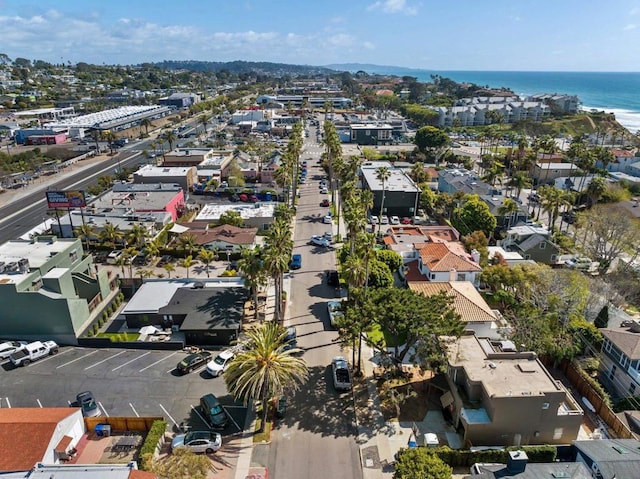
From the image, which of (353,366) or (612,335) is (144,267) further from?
(612,335)

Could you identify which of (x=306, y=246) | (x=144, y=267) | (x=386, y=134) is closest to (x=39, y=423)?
(x=144, y=267)

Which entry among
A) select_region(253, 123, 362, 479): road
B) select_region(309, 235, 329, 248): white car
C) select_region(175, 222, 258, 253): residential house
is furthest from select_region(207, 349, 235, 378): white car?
select_region(309, 235, 329, 248): white car

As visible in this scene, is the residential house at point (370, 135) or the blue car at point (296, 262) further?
the residential house at point (370, 135)

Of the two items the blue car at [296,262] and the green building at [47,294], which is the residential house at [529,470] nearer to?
the blue car at [296,262]

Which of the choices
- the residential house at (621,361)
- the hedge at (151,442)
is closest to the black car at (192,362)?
the hedge at (151,442)

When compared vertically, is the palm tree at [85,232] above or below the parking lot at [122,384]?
above

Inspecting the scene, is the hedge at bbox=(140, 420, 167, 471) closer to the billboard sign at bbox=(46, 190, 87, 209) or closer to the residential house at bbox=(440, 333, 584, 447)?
the residential house at bbox=(440, 333, 584, 447)

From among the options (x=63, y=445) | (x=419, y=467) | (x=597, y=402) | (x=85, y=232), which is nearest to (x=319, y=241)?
(x=85, y=232)
